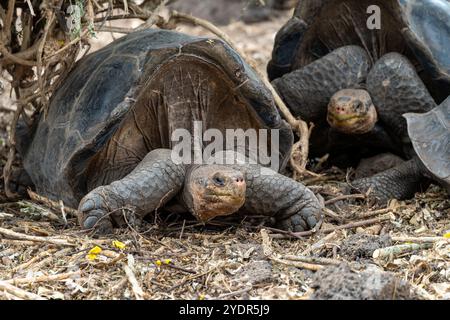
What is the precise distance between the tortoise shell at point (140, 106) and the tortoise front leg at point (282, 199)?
16.7 inches

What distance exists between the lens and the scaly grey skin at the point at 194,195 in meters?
4.07

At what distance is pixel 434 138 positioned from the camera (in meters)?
5.02

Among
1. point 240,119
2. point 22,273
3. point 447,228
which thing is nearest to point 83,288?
point 22,273

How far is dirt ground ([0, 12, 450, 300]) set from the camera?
3.42 metres

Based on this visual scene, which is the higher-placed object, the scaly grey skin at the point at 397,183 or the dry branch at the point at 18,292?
the dry branch at the point at 18,292

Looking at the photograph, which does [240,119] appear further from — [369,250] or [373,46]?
[373,46]

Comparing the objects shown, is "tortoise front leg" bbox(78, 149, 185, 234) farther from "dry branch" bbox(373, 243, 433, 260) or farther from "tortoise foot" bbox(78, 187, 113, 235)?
"dry branch" bbox(373, 243, 433, 260)

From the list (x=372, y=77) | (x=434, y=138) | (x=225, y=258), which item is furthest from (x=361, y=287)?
(x=372, y=77)

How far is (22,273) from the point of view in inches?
146

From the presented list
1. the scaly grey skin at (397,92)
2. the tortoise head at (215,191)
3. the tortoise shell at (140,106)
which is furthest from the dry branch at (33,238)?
the scaly grey skin at (397,92)

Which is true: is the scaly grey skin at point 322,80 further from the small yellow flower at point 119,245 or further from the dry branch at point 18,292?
the dry branch at point 18,292

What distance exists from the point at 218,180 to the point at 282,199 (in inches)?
18.7
